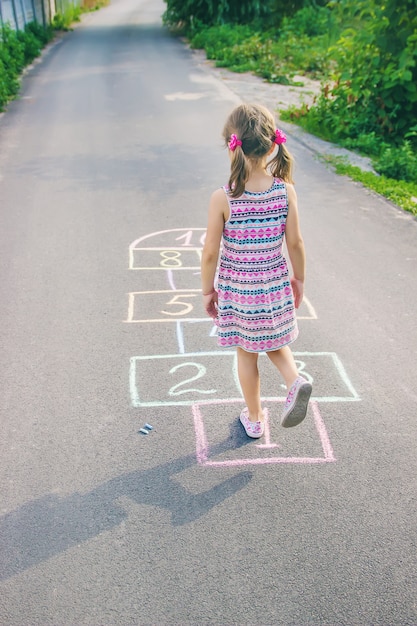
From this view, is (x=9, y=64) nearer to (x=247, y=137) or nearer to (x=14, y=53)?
(x=14, y=53)

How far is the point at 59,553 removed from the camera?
2.91 m

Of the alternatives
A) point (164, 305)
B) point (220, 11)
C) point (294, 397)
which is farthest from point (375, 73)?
point (220, 11)

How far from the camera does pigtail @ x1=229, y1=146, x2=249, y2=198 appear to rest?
3.02 meters

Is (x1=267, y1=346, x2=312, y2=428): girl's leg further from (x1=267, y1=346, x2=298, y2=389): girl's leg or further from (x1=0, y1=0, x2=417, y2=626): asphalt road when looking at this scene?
(x1=0, y1=0, x2=417, y2=626): asphalt road

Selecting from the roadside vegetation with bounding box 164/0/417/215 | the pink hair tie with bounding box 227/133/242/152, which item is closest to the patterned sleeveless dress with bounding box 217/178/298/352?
the pink hair tie with bounding box 227/133/242/152

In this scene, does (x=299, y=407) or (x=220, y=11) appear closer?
(x=299, y=407)

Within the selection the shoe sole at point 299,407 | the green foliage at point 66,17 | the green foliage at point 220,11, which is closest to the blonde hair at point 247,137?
the shoe sole at point 299,407

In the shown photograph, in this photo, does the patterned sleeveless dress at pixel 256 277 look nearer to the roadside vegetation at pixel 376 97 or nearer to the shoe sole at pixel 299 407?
the shoe sole at pixel 299 407

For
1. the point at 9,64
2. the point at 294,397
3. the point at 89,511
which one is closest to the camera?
the point at 89,511

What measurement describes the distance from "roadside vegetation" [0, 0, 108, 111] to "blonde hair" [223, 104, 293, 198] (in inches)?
455

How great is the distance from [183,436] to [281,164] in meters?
1.72

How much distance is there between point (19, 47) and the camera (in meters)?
17.2

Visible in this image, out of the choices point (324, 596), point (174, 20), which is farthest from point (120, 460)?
point (174, 20)

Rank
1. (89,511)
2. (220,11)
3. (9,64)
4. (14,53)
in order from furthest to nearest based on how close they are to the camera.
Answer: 1. (220,11)
2. (14,53)
3. (9,64)
4. (89,511)
